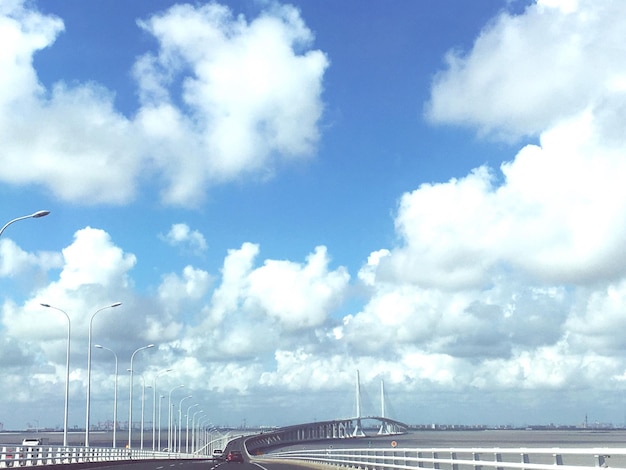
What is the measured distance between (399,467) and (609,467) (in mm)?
17335

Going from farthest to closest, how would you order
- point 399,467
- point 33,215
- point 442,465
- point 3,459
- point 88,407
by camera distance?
point 88,407 → point 33,215 → point 3,459 → point 399,467 → point 442,465

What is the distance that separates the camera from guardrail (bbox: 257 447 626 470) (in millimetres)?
14048

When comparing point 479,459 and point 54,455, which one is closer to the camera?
point 479,459

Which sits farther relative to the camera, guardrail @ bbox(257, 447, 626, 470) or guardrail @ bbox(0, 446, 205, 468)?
guardrail @ bbox(0, 446, 205, 468)

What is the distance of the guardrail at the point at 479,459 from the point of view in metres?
14.0

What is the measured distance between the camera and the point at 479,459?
2216cm

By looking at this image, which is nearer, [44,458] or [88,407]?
[44,458]

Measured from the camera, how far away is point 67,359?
58625 millimetres

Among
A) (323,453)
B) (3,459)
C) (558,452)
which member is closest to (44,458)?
(3,459)

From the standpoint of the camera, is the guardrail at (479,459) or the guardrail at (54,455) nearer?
the guardrail at (479,459)

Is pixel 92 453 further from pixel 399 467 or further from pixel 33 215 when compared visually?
pixel 399 467

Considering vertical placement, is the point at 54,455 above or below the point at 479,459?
below

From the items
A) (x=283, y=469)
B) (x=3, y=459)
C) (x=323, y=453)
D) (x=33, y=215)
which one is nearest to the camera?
(x=3, y=459)

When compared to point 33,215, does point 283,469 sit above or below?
below
